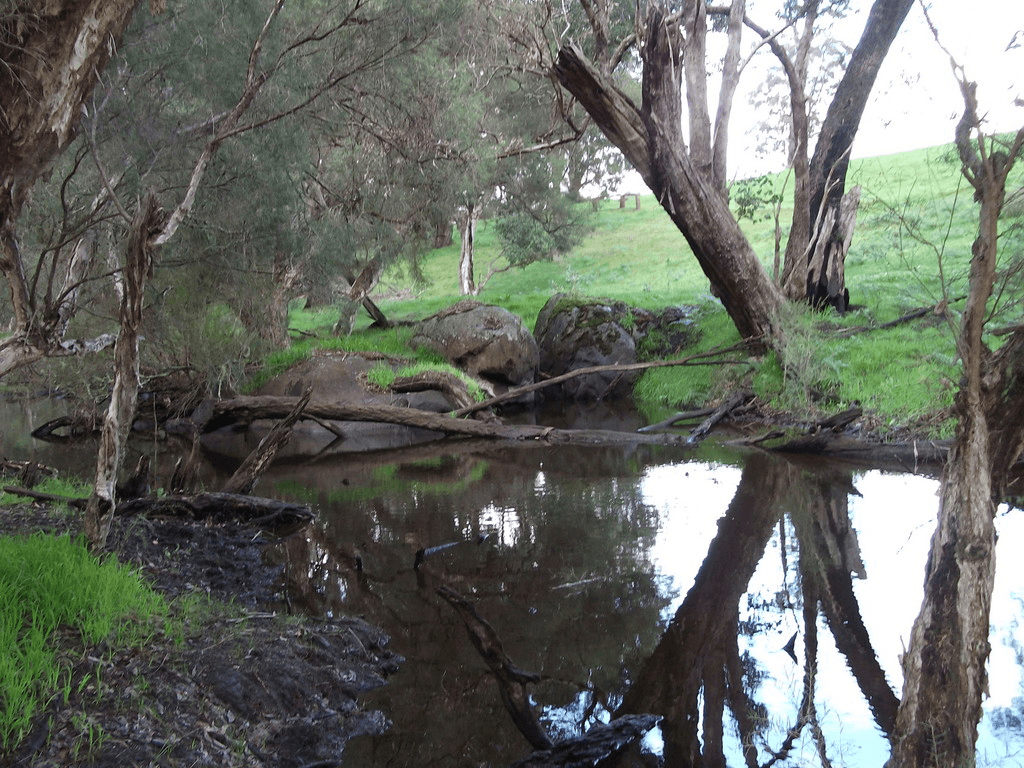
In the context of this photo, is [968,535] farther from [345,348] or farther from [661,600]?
[345,348]

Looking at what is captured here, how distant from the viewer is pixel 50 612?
13.2ft

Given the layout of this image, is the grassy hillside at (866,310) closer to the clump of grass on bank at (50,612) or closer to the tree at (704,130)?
the tree at (704,130)

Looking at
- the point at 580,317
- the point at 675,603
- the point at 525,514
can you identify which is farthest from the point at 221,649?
the point at 580,317

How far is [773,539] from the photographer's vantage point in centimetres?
720

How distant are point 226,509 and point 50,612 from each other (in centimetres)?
373

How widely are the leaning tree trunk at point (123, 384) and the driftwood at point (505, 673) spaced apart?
2.24 m

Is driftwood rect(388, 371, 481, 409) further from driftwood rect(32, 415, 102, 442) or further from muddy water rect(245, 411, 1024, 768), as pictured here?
driftwood rect(32, 415, 102, 442)

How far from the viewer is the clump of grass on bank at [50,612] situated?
3.34m

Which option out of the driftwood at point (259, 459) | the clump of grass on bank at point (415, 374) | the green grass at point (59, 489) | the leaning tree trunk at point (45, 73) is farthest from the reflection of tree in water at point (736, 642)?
the clump of grass on bank at point (415, 374)

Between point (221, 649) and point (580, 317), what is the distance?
50.5ft

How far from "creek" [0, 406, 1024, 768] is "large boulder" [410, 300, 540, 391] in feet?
24.2

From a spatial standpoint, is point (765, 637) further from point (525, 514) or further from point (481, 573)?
point (525, 514)

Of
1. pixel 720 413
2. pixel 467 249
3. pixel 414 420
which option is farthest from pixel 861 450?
pixel 467 249

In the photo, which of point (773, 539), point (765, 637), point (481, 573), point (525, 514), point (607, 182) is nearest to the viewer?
point (765, 637)
